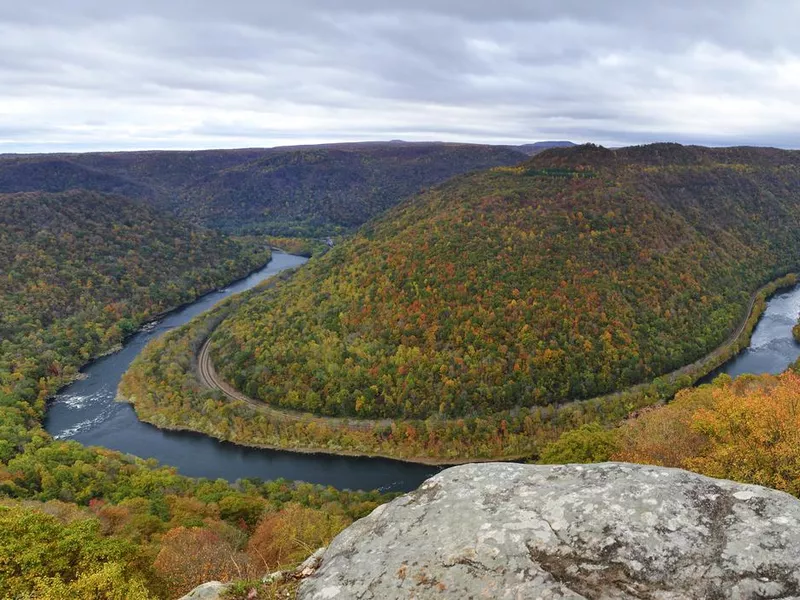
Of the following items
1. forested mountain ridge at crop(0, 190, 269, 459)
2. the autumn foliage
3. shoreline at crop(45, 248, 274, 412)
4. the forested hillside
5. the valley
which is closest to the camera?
the forested hillside

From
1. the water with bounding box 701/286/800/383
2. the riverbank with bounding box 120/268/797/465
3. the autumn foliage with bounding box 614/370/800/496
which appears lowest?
the riverbank with bounding box 120/268/797/465

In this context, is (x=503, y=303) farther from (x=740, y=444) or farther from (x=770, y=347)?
(x=740, y=444)

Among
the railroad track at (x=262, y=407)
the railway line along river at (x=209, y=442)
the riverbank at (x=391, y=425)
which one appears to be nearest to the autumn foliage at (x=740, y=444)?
the riverbank at (x=391, y=425)

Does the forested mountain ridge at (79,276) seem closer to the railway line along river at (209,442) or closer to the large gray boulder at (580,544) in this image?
the railway line along river at (209,442)

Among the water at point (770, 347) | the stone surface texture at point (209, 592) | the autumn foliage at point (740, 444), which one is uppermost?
the stone surface texture at point (209, 592)

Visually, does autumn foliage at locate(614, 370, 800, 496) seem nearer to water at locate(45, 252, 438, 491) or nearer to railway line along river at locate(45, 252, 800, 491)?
water at locate(45, 252, 438, 491)

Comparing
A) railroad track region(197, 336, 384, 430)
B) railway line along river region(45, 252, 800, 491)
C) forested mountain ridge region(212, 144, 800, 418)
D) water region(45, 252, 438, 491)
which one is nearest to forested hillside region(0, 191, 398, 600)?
water region(45, 252, 438, 491)
